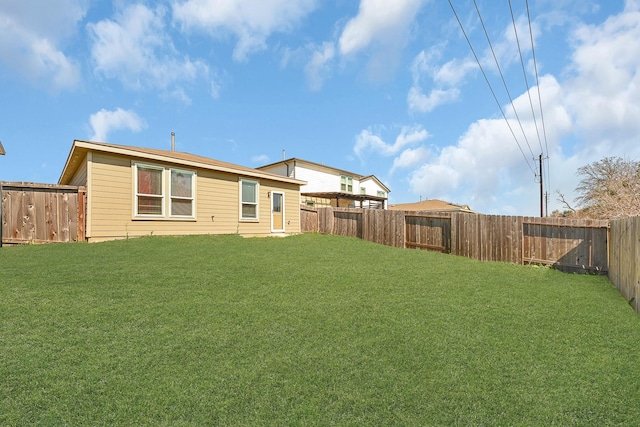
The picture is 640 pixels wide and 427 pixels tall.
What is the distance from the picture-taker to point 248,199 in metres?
12.8

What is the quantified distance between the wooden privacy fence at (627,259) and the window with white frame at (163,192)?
11.1 metres

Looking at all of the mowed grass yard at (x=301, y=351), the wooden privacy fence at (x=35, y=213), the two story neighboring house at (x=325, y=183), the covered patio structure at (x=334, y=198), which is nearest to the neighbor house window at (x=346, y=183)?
the two story neighboring house at (x=325, y=183)

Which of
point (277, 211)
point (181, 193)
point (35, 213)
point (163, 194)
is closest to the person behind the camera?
point (35, 213)

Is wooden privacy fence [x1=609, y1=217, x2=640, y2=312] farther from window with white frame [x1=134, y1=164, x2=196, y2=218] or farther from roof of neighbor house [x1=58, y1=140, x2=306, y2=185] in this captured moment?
window with white frame [x1=134, y1=164, x2=196, y2=218]

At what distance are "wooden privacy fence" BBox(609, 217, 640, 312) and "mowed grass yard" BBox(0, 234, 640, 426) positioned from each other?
0.35 m

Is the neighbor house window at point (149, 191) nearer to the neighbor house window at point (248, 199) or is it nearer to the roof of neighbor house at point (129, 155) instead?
the roof of neighbor house at point (129, 155)

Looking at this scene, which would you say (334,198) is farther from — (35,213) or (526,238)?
(35,213)

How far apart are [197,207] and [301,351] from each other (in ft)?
30.2

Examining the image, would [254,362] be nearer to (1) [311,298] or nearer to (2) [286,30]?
(1) [311,298]

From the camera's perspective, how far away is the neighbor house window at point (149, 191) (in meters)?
9.69

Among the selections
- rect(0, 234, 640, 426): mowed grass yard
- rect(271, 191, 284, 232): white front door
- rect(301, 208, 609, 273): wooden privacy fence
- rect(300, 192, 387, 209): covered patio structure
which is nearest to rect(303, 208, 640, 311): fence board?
rect(301, 208, 609, 273): wooden privacy fence

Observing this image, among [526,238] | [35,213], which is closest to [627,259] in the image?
[526,238]

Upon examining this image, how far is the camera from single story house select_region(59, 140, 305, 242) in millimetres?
8930

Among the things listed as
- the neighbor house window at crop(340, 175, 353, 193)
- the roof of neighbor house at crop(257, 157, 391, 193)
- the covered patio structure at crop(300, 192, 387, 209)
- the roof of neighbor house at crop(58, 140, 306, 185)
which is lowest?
the covered patio structure at crop(300, 192, 387, 209)
